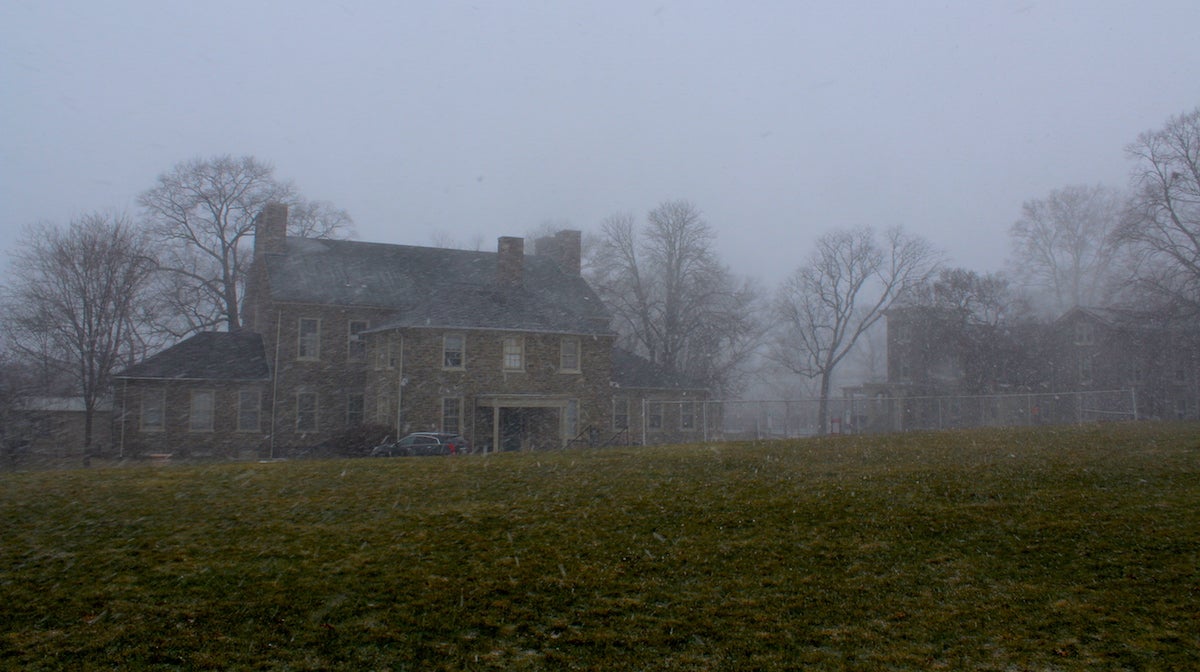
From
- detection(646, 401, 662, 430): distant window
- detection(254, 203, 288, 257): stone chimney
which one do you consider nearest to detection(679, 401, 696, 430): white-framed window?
detection(646, 401, 662, 430): distant window

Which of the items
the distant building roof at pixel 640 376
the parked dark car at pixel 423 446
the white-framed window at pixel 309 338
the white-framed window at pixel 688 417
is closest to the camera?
the parked dark car at pixel 423 446

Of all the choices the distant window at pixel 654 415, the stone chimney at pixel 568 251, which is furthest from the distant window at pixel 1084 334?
the stone chimney at pixel 568 251

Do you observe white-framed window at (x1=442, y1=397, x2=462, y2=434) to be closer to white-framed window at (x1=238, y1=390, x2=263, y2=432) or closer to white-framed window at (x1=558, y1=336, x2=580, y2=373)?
white-framed window at (x1=558, y1=336, x2=580, y2=373)

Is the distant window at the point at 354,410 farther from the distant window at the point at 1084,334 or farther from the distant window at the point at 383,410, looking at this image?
the distant window at the point at 1084,334

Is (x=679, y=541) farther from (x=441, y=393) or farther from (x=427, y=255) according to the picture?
(x=427, y=255)

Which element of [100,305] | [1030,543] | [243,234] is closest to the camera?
[1030,543]

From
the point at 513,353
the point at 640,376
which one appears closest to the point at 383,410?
the point at 513,353

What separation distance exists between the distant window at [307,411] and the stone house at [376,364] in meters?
0.04

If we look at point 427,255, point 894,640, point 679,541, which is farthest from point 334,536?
point 427,255

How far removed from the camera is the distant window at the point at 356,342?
37500mm

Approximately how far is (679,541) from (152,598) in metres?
4.84

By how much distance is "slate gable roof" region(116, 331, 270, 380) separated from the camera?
112 feet

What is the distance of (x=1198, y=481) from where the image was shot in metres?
11.0

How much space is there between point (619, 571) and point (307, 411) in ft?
103
